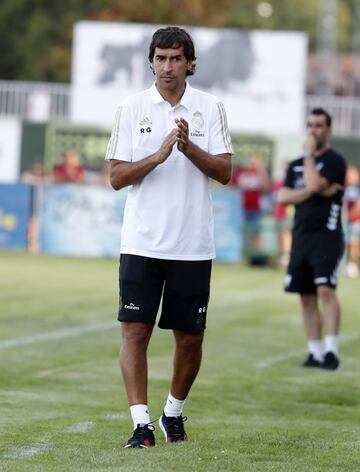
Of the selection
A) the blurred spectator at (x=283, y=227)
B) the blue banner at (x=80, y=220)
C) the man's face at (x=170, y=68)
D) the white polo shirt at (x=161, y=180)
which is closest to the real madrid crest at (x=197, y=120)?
the white polo shirt at (x=161, y=180)

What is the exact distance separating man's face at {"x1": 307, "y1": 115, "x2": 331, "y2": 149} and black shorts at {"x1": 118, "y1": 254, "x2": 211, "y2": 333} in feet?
15.1

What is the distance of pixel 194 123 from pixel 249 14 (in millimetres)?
75134

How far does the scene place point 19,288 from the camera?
1934 cm

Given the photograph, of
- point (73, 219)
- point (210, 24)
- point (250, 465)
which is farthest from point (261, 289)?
point (210, 24)

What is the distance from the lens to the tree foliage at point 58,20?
57.2 m

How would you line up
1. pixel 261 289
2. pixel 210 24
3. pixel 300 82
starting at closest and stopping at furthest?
pixel 261 289 < pixel 300 82 < pixel 210 24

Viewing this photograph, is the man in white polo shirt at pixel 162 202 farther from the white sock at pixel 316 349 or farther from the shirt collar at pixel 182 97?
the white sock at pixel 316 349

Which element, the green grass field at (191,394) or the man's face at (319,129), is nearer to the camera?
the green grass field at (191,394)

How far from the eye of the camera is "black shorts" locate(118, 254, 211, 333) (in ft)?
24.5

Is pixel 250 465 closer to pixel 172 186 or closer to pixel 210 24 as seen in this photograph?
pixel 172 186

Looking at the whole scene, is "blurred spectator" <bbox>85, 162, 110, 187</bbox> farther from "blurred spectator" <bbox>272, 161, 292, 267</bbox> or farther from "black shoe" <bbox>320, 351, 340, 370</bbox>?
"black shoe" <bbox>320, 351, 340, 370</bbox>

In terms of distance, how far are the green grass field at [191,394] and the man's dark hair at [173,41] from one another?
6.54 ft

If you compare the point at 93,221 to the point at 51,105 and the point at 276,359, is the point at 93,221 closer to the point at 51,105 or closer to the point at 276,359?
the point at 51,105

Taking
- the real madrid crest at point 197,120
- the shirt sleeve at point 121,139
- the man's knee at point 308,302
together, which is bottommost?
the man's knee at point 308,302
